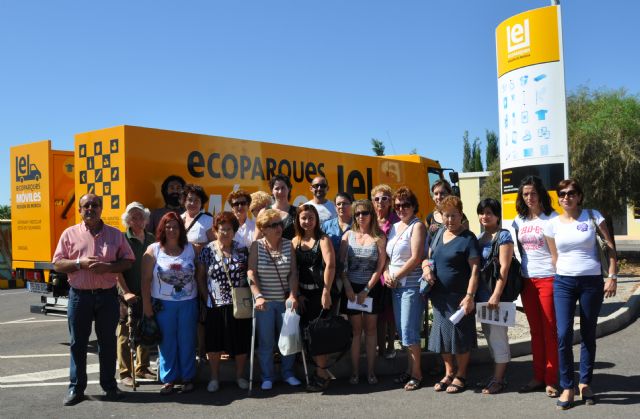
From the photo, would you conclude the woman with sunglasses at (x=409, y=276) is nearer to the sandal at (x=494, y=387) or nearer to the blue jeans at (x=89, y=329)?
the sandal at (x=494, y=387)

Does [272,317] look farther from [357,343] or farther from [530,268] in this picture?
[530,268]

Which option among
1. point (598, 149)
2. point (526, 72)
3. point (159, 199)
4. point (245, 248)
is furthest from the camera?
point (598, 149)

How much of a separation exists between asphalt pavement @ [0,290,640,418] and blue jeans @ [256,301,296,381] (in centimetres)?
20

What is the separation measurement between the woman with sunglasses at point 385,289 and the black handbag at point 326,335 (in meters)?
0.53

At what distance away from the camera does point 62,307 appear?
790 cm

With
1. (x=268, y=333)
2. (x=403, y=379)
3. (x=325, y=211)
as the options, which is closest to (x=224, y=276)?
(x=268, y=333)

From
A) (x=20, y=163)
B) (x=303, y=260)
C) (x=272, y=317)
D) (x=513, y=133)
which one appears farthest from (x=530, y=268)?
(x=20, y=163)

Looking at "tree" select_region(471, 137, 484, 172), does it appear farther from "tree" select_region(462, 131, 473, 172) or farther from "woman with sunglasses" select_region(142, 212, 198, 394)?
"woman with sunglasses" select_region(142, 212, 198, 394)

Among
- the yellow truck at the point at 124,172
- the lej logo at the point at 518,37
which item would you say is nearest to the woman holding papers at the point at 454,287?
the yellow truck at the point at 124,172

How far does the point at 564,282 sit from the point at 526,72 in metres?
5.05

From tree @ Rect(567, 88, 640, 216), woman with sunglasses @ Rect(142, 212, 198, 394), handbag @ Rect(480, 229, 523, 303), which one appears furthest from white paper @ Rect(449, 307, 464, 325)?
tree @ Rect(567, 88, 640, 216)

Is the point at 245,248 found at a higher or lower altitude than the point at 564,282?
higher

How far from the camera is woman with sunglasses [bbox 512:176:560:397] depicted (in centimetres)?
495

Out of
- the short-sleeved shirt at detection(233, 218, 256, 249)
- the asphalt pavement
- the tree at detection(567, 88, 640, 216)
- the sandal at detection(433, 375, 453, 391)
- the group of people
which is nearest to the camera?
the asphalt pavement
